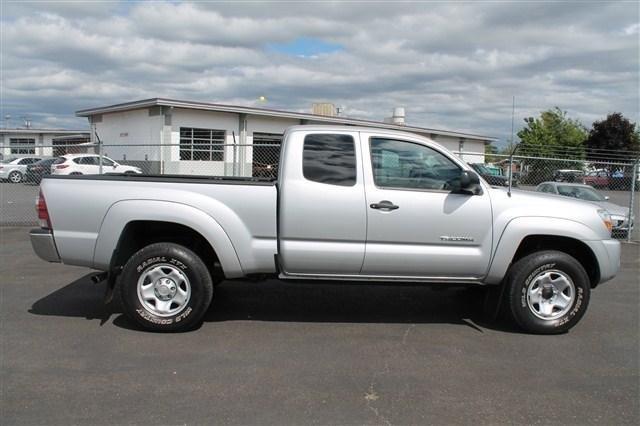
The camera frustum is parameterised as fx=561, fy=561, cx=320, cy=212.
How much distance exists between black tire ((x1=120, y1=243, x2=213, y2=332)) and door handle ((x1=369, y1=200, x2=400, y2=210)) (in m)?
1.69

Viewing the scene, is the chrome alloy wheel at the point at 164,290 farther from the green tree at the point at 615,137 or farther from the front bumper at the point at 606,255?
the green tree at the point at 615,137

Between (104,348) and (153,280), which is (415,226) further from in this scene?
(104,348)

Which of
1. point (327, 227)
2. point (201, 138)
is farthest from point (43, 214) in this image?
point (201, 138)

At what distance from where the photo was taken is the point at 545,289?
217 inches

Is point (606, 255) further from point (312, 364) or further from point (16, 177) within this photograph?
point (16, 177)

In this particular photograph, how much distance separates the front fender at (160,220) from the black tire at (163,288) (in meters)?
0.24

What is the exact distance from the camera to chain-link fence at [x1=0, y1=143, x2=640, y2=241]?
1259 cm

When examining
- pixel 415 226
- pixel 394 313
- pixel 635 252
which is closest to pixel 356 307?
pixel 394 313

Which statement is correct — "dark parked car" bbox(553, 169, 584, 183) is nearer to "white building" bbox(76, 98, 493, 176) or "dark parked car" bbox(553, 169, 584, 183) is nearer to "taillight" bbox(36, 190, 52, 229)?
"white building" bbox(76, 98, 493, 176)

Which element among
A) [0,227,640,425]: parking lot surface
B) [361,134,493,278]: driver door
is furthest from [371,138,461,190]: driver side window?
[0,227,640,425]: parking lot surface

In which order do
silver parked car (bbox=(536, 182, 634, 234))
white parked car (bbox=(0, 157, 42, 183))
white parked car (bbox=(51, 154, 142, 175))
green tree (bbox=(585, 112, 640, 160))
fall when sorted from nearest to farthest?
silver parked car (bbox=(536, 182, 634, 234))
white parked car (bbox=(51, 154, 142, 175))
white parked car (bbox=(0, 157, 42, 183))
green tree (bbox=(585, 112, 640, 160))

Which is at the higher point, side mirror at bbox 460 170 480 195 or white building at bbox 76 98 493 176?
white building at bbox 76 98 493 176

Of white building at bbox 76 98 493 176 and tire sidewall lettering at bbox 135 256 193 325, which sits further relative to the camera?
white building at bbox 76 98 493 176

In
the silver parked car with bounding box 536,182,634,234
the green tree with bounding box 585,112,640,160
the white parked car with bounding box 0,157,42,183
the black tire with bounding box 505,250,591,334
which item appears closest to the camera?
the black tire with bounding box 505,250,591,334
